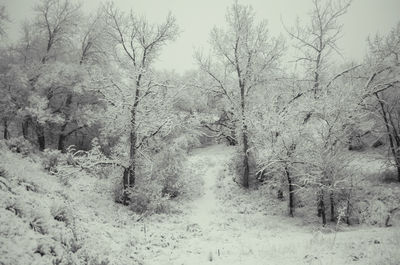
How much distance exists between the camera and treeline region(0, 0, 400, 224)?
15.8 m

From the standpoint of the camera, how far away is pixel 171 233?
1276 cm

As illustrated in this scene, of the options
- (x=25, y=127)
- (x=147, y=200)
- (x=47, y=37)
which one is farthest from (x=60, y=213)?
(x=47, y=37)

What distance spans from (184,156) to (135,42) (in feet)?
29.6

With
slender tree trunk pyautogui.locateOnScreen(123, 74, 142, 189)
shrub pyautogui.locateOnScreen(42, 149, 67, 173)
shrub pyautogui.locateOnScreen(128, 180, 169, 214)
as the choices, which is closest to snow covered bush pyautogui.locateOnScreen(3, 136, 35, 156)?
shrub pyautogui.locateOnScreen(42, 149, 67, 173)

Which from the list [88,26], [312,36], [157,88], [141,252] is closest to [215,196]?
[157,88]

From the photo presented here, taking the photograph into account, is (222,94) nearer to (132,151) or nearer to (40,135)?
(132,151)

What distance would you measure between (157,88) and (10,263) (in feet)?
42.8

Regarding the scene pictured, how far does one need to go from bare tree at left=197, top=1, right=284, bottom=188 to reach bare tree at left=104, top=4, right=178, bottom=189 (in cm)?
466

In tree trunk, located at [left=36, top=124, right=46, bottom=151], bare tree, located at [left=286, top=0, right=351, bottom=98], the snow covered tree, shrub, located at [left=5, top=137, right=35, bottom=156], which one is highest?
bare tree, located at [left=286, top=0, right=351, bottom=98]

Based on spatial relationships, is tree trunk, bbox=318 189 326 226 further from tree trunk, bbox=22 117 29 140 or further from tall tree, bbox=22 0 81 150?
tree trunk, bbox=22 117 29 140

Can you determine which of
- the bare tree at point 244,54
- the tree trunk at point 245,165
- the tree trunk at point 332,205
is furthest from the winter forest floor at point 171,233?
the bare tree at point 244,54

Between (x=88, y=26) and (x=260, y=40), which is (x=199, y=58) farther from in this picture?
(x=88, y=26)

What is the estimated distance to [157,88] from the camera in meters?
16.9

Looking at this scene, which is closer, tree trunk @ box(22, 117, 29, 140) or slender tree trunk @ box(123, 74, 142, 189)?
slender tree trunk @ box(123, 74, 142, 189)
